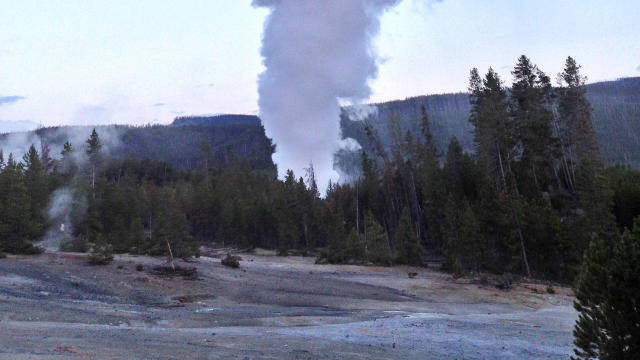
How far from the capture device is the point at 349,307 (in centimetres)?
2419

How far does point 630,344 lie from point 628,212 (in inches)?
1619

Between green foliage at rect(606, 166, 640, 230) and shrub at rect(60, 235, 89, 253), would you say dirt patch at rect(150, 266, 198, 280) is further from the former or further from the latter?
green foliage at rect(606, 166, 640, 230)

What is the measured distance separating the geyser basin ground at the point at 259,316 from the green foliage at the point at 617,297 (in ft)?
16.0

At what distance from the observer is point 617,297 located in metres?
8.62

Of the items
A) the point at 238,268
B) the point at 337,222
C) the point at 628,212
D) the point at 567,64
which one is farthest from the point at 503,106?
the point at 238,268

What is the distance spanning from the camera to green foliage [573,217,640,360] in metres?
8.37

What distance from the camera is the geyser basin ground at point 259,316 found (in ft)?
40.3

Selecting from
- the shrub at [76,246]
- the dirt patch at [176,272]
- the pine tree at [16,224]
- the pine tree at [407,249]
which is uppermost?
the pine tree at [16,224]

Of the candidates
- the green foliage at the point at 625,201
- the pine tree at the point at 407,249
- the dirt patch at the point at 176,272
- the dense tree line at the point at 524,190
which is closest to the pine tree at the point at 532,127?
the dense tree line at the point at 524,190

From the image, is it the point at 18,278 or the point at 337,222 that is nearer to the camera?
the point at 18,278

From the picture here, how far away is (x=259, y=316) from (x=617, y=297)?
46.3 ft

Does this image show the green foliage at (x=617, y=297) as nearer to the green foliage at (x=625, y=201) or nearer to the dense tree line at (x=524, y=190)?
the dense tree line at (x=524, y=190)

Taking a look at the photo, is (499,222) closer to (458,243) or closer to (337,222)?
(458,243)

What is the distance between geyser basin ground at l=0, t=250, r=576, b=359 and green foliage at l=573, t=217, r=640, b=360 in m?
4.88
